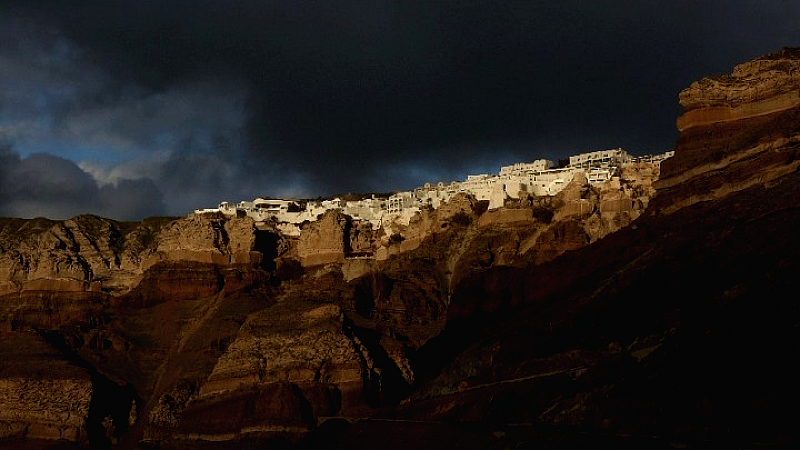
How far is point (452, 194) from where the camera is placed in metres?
115

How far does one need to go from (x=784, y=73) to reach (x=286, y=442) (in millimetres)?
33388

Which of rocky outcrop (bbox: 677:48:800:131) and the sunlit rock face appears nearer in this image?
the sunlit rock face

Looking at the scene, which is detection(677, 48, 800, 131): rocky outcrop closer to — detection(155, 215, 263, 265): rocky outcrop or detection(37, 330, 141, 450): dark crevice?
detection(37, 330, 141, 450): dark crevice

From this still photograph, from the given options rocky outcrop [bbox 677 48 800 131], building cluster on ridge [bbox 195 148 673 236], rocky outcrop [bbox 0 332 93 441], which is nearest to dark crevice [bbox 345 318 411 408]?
rocky outcrop [bbox 677 48 800 131]

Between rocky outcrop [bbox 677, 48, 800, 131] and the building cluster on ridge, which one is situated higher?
the building cluster on ridge

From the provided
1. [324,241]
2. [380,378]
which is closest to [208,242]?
[324,241]

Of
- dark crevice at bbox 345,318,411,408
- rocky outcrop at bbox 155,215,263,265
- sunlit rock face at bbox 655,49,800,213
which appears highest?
rocky outcrop at bbox 155,215,263,265

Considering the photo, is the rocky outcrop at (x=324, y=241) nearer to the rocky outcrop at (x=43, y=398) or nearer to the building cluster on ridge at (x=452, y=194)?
the building cluster on ridge at (x=452, y=194)

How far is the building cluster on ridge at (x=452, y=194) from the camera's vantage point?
340ft

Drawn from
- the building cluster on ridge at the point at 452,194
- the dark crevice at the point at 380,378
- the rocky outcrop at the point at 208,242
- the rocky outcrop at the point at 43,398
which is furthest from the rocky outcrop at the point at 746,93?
the rocky outcrop at the point at 208,242

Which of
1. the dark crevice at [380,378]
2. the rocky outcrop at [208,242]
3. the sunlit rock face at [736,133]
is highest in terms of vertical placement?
the rocky outcrop at [208,242]

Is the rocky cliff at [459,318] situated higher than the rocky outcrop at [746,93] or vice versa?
the rocky outcrop at [746,93]

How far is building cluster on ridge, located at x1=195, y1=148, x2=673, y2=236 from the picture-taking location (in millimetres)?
103562

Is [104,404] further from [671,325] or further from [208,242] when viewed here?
[671,325]
